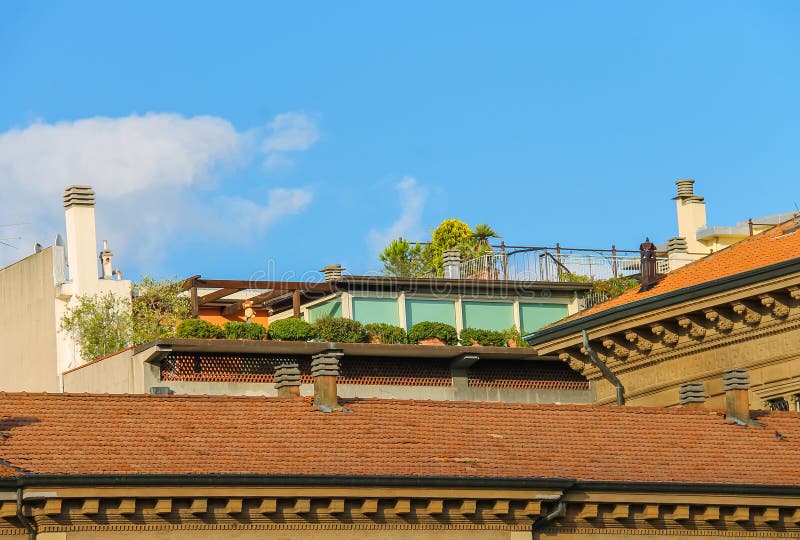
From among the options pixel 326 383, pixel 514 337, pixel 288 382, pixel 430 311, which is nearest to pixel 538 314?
pixel 430 311

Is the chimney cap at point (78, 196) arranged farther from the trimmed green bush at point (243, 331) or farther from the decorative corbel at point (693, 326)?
the decorative corbel at point (693, 326)

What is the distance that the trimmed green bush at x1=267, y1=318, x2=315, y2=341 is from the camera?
148 ft

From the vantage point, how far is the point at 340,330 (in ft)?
151

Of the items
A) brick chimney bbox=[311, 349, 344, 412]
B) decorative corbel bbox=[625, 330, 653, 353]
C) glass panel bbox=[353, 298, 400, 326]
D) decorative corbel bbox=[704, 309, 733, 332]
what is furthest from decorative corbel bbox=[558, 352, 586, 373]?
glass panel bbox=[353, 298, 400, 326]

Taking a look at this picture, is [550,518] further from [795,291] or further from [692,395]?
[795,291]

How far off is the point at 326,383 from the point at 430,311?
22.8m

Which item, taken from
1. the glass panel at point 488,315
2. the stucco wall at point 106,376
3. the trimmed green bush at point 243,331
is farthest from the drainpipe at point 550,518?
the glass panel at point 488,315

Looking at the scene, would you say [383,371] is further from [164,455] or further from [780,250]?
[164,455]

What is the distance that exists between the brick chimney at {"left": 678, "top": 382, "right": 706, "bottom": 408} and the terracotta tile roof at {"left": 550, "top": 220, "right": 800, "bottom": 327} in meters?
2.31

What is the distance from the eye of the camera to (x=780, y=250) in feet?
109

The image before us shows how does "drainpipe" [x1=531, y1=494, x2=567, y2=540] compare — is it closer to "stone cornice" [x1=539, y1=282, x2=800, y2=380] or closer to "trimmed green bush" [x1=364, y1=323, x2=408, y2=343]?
"stone cornice" [x1=539, y1=282, x2=800, y2=380]

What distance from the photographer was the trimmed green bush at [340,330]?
4538cm

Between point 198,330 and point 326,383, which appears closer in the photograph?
point 326,383

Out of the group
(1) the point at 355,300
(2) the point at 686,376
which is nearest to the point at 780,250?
(2) the point at 686,376
